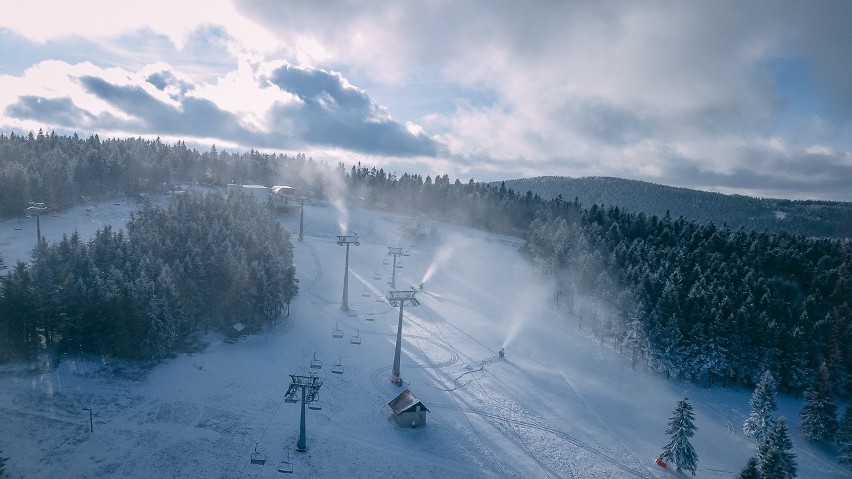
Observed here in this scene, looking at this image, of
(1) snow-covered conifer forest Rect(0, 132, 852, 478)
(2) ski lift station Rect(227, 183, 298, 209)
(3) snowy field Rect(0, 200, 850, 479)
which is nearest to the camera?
(3) snowy field Rect(0, 200, 850, 479)

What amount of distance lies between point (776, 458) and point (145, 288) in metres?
52.1

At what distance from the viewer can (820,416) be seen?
43.8 m

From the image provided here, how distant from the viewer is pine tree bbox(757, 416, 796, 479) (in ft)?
97.8

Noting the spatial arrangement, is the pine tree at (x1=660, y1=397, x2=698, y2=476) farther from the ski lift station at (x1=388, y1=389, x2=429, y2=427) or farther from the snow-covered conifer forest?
the ski lift station at (x1=388, y1=389, x2=429, y2=427)

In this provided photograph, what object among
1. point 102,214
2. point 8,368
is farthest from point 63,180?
point 8,368

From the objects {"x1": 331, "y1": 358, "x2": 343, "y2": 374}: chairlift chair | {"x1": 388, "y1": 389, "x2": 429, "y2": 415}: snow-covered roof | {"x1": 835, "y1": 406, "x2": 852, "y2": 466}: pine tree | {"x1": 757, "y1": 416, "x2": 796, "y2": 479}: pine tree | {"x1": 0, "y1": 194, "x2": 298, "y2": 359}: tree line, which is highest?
{"x1": 0, "y1": 194, "x2": 298, "y2": 359}: tree line

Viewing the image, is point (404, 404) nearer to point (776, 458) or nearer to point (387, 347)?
point (387, 347)

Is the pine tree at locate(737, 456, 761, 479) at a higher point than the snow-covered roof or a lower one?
higher

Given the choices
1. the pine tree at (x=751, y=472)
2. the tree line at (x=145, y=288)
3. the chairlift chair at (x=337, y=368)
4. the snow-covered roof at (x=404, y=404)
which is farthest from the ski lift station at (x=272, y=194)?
the pine tree at (x=751, y=472)

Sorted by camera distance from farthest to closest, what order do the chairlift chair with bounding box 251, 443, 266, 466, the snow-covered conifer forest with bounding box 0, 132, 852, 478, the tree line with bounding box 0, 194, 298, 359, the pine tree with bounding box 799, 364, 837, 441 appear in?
the pine tree with bounding box 799, 364, 837, 441 → the tree line with bounding box 0, 194, 298, 359 → the snow-covered conifer forest with bounding box 0, 132, 852, 478 → the chairlift chair with bounding box 251, 443, 266, 466

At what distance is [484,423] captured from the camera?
36.8 meters

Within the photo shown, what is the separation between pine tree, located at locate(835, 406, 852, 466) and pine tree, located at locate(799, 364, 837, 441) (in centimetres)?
144

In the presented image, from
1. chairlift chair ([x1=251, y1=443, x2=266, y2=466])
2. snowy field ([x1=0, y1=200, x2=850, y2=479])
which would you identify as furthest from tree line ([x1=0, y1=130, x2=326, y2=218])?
chairlift chair ([x1=251, y1=443, x2=266, y2=466])

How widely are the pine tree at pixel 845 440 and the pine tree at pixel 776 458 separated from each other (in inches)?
583
